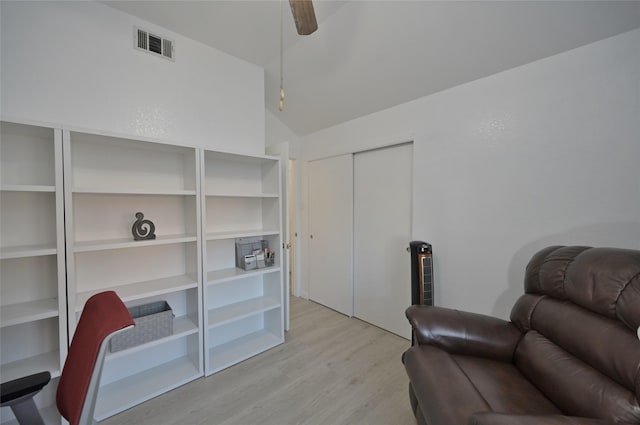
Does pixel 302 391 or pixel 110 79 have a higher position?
pixel 110 79

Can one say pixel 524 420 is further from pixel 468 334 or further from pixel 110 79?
pixel 110 79

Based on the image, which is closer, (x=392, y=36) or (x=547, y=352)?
(x=547, y=352)

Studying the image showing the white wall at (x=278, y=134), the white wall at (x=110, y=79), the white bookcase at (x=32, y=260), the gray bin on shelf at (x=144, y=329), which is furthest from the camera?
the white wall at (x=278, y=134)

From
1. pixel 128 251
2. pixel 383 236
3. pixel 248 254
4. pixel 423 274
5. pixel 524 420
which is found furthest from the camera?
pixel 383 236

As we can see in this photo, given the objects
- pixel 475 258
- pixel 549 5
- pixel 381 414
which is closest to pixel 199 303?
pixel 381 414

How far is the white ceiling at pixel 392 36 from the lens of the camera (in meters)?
1.52

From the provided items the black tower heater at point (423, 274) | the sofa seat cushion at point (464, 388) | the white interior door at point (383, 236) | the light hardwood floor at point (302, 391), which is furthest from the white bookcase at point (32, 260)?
the white interior door at point (383, 236)

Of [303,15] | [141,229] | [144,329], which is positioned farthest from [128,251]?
[303,15]

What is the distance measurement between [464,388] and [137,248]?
2.26 meters

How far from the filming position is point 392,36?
1.94 meters

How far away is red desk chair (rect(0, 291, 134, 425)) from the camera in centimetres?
81

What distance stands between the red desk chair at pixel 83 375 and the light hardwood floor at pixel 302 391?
90 cm

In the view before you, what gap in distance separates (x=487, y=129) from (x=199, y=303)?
265cm

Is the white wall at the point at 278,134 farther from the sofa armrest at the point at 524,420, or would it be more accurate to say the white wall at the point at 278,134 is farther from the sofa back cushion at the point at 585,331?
the sofa armrest at the point at 524,420
